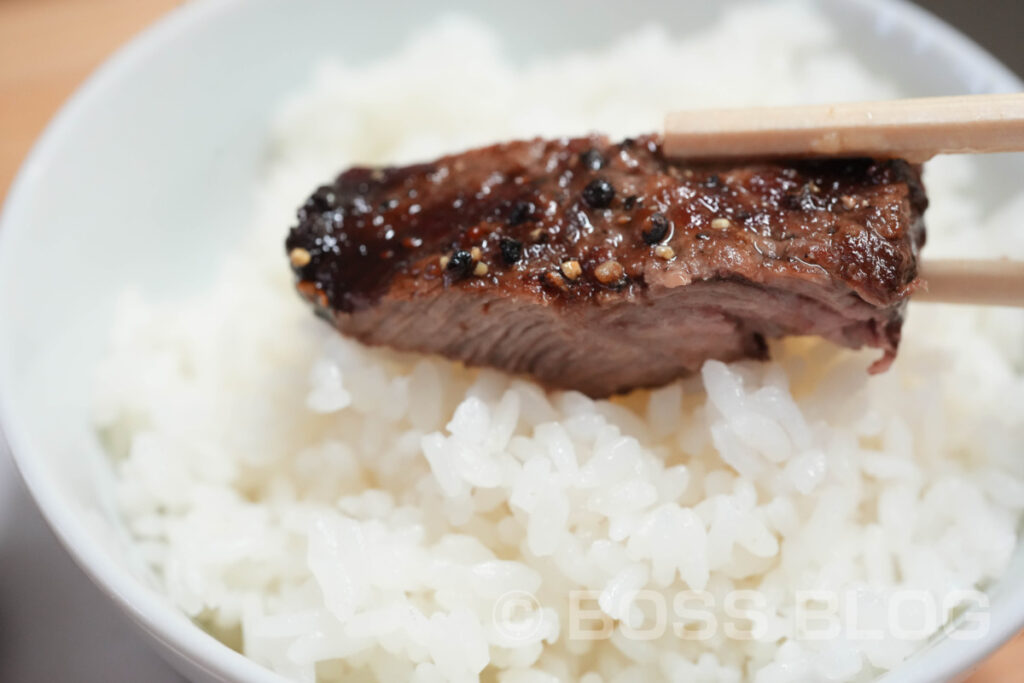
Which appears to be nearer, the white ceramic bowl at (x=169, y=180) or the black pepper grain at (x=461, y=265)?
the white ceramic bowl at (x=169, y=180)

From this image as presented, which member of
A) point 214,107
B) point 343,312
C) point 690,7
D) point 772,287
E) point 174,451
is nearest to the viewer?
point 772,287

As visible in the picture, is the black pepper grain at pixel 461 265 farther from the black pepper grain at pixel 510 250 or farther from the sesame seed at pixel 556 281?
the sesame seed at pixel 556 281

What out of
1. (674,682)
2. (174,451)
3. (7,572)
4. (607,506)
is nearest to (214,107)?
(174,451)

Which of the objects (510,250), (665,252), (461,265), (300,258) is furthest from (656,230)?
(300,258)

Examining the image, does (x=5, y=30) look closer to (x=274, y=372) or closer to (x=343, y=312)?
(x=274, y=372)
